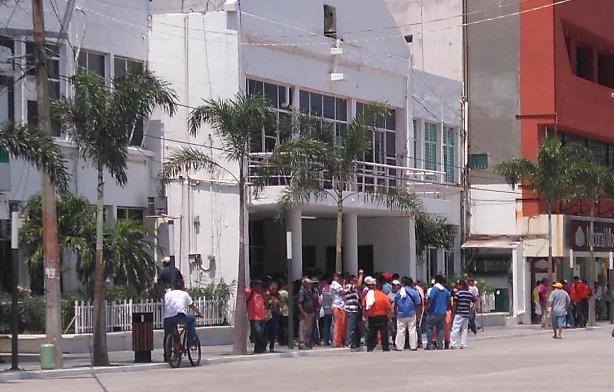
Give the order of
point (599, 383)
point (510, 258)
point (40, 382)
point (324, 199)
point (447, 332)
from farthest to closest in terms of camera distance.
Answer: point (510, 258) → point (324, 199) → point (447, 332) → point (40, 382) → point (599, 383)

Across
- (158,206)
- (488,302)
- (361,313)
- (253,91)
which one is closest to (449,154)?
(488,302)

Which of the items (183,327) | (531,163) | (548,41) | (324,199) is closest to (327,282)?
(324,199)

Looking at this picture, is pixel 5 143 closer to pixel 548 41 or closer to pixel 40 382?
pixel 40 382

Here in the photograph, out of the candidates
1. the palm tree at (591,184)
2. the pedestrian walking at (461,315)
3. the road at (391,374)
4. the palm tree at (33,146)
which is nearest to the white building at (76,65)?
the palm tree at (33,146)

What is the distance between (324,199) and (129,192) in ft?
18.2

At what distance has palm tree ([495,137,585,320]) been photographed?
44438mm

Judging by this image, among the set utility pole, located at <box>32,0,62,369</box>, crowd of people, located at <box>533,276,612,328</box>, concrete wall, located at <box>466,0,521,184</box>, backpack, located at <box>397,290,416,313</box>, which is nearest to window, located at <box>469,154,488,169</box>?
concrete wall, located at <box>466,0,521,184</box>

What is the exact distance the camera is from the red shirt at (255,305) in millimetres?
29000

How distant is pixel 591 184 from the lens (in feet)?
152

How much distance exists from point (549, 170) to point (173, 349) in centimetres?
2326

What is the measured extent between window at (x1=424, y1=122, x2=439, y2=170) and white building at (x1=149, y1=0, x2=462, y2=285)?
51 millimetres

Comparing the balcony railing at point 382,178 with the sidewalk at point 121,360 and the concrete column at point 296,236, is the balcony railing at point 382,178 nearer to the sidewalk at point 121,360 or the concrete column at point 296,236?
the concrete column at point 296,236

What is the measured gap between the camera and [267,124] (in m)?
29.0

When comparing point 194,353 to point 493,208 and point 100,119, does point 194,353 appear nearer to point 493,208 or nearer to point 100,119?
point 100,119
